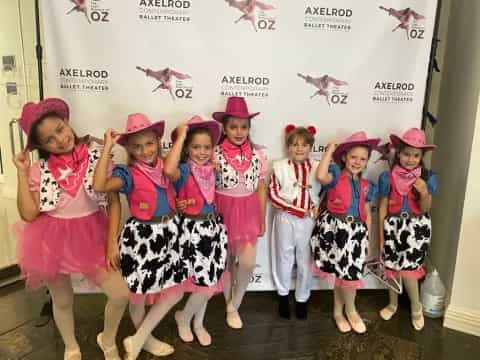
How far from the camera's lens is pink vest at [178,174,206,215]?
2240mm

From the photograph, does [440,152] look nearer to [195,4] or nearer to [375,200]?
[375,200]

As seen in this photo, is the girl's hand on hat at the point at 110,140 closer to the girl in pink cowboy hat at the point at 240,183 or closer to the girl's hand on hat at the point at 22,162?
the girl's hand on hat at the point at 22,162

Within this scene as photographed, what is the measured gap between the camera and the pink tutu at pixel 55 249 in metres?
1.98

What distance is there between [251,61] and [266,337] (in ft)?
5.17

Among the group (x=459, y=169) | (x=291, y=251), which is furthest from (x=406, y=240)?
(x=291, y=251)

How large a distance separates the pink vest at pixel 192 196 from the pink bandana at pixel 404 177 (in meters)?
1.11

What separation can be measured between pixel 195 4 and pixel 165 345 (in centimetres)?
185

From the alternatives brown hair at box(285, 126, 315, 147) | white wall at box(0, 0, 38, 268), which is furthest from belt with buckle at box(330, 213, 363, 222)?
white wall at box(0, 0, 38, 268)

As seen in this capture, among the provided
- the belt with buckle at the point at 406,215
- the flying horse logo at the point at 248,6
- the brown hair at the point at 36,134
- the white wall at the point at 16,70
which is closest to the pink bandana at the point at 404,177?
the belt with buckle at the point at 406,215

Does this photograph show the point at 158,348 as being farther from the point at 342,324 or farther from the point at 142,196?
the point at 342,324

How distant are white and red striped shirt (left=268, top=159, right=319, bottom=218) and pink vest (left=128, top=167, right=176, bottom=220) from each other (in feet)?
2.59

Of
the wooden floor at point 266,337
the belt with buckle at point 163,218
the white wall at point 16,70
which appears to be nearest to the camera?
the belt with buckle at point 163,218

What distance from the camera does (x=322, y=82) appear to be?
2.60m

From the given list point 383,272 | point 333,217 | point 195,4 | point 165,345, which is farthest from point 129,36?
point 383,272
